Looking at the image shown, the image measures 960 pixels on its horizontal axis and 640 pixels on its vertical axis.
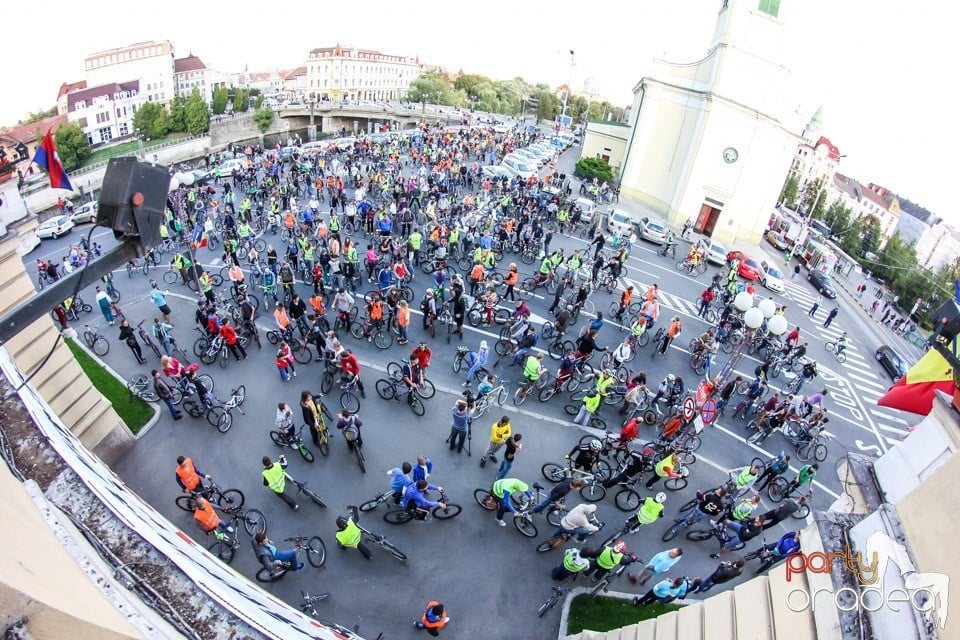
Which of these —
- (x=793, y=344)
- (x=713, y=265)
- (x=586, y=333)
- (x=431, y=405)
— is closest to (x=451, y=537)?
(x=431, y=405)

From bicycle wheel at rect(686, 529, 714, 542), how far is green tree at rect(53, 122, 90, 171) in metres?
88.0

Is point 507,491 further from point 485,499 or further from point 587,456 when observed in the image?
point 587,456

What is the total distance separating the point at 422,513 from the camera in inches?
372

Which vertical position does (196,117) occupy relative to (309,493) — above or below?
above

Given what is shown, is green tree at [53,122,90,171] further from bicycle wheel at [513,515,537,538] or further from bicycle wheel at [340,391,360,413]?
bicycle wheel at [513,515,537,538]

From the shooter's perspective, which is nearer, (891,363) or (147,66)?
(891,363)

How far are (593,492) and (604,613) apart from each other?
276 cm

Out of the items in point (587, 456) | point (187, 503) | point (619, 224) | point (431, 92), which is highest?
point (431, 92)

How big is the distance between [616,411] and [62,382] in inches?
535

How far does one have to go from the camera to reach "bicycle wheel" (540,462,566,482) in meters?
11.0

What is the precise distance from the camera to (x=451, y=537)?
963 centimetres

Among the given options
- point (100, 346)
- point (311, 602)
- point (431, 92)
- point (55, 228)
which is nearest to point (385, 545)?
point (311, 602)

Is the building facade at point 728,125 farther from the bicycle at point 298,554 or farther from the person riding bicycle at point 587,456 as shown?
the bicycle at point 298,554

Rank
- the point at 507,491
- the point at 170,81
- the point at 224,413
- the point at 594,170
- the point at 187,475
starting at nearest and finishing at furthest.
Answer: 1. the point at 187,475
2. the point at 507,491
3. the point at 224,413
4. the point at 594,170
5. the point at 170,81
